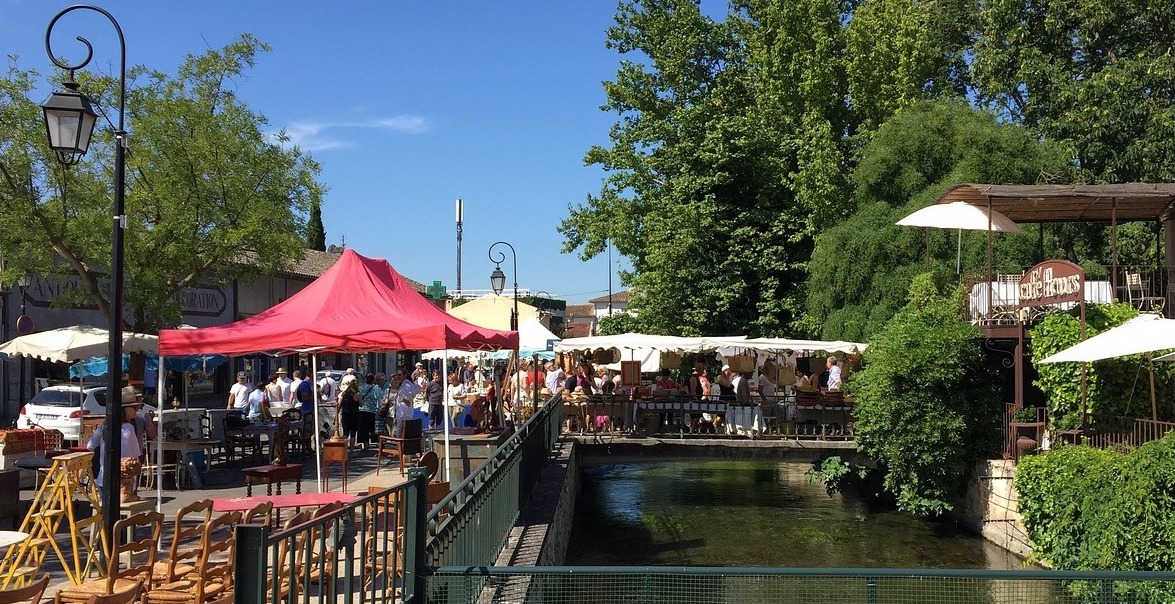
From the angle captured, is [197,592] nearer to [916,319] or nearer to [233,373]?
[916,319]

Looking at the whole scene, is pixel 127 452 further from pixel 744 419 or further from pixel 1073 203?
pixel 1073 203

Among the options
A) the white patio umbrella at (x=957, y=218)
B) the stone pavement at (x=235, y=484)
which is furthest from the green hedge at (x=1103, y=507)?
the stone pavement at (x=235, y=484)

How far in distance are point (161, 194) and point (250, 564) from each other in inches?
757

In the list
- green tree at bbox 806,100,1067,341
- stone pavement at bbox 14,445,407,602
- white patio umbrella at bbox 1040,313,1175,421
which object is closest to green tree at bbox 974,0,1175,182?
green tree at bbox 806,100,1067,341

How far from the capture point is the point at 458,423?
20.0m

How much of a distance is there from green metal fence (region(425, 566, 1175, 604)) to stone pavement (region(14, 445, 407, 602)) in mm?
5315

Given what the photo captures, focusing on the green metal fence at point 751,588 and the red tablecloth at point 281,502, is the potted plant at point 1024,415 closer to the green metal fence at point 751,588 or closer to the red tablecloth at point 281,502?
the green metal fence at point 751,588

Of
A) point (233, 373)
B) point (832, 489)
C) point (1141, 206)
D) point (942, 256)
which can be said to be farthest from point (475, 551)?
point (233, 373)

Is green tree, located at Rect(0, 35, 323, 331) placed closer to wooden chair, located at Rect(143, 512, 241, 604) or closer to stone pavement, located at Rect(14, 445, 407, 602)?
stone pavement, located at Rect(14, 445, 407, 602)

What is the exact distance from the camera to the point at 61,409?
20172mm

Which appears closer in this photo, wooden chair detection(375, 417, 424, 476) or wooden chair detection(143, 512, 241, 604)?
wooden chair detection(143, 512, 241, 604)

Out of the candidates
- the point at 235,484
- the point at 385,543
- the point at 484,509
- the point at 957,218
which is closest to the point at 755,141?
the point at 957,218

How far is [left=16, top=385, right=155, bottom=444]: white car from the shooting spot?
19.4 meters

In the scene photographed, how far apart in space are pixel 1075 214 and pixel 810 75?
10645 millimetres
